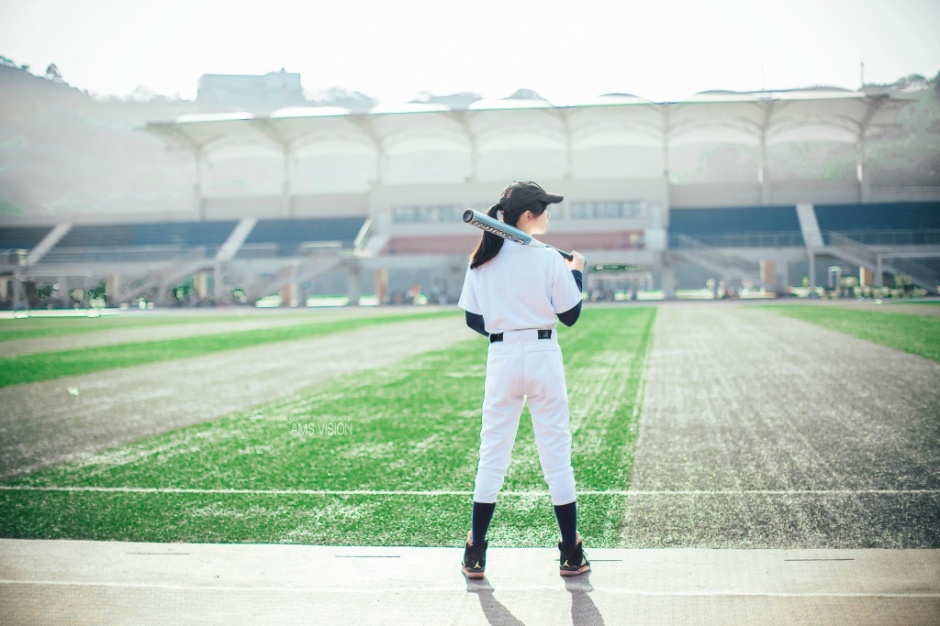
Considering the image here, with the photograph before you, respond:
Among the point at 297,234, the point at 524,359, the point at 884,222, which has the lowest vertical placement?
the point at 524,359

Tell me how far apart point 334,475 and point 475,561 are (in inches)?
116

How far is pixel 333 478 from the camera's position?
730cm

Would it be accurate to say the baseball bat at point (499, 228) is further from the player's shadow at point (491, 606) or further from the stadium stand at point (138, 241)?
the stadium stand at point (138, 241)

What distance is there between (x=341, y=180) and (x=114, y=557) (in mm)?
73190

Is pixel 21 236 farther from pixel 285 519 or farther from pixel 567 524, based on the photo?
pixel 567 524

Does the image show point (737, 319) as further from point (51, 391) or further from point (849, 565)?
point (849, 565)

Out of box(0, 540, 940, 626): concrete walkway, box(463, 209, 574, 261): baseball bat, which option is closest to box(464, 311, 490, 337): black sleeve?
box(463, 209, 574, 261): baseball bat

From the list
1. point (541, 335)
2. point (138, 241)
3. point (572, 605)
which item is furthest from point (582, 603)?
point (138, 241)

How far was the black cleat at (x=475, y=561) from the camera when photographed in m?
4.66

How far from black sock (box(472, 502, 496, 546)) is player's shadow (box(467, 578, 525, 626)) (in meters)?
0.21

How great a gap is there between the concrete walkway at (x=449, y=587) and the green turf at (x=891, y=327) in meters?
12.0

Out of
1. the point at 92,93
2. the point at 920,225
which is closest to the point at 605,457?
the point at 92,93

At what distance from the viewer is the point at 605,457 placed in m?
7.86

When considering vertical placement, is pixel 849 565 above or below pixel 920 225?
below
